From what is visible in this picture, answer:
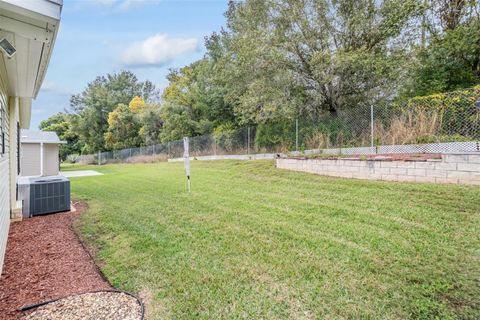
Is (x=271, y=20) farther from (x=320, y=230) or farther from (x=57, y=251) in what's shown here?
(x=57, y=251)

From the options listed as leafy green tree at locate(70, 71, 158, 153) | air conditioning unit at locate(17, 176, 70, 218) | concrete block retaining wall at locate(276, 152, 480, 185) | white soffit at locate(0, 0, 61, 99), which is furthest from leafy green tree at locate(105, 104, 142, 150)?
white soffit at locate(0, 0, 61, 99)

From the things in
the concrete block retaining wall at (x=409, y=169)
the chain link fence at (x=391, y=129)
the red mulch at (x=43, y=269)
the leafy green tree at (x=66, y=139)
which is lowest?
the red mulch at (x=43, y=269)

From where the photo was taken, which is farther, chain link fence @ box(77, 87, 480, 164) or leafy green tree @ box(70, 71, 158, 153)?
leafy green tree @ box(70, 71, 158, 153)

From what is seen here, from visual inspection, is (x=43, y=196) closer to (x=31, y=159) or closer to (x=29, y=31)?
(x=29, y=31)

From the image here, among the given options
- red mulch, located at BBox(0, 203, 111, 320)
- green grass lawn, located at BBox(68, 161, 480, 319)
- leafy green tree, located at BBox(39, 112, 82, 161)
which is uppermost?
leafy green tree, located at BBox(39, 112, 82, 161)

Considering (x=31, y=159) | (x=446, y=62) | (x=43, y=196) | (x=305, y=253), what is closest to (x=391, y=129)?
(x=446, y=62)

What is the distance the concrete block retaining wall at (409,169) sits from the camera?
493cm

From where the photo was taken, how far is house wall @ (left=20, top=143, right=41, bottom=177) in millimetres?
16359

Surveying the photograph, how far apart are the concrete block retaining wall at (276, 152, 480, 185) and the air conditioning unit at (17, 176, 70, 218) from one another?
644 centimetres

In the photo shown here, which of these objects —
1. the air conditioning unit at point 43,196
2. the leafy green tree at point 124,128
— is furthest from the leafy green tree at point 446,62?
the leafy green tree at point 124,128

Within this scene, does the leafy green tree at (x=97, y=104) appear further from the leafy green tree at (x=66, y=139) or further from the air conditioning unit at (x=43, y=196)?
the air conditioning unit at (x=43, y=196)

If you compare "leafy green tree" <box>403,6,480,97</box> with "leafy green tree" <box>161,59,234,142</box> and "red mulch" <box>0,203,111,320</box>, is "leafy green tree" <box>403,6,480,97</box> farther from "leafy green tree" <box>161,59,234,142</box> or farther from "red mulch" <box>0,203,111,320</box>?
"leafy green tree" <box>161,59,234,142</box>

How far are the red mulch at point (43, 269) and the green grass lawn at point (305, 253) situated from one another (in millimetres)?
238

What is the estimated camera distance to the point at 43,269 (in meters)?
3.31
